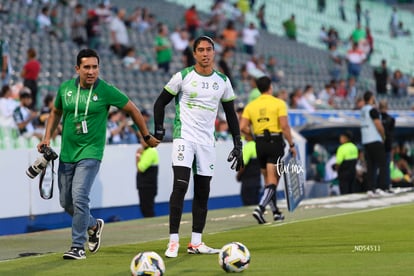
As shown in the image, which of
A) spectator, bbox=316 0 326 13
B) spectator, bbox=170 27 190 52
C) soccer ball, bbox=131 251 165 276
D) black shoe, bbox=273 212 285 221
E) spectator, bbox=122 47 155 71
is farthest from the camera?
spectator, bbox=316 0 326 13

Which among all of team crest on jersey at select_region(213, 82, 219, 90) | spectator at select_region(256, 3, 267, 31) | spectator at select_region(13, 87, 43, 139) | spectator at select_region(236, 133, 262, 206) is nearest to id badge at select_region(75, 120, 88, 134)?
team crest on jersey at select_region(213, 82, 219, 90)

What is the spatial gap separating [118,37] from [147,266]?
73.0ft

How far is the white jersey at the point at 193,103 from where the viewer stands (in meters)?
12.1

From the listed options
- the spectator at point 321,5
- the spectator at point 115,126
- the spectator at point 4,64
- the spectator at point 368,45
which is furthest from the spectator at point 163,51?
the spectator at point 321,5

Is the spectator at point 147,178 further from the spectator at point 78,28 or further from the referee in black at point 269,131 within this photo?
the spectator at point 78,28

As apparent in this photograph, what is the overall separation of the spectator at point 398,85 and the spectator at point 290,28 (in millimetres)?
4052

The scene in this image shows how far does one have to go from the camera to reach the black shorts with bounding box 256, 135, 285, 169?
16.6 metres

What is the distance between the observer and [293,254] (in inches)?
472

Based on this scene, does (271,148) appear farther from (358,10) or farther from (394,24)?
(394,24)

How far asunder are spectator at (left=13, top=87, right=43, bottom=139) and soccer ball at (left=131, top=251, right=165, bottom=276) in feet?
35.6

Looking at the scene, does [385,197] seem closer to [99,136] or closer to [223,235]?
[223,235]

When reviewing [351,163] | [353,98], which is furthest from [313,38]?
[351,163]

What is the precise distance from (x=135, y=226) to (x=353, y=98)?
21718 mm

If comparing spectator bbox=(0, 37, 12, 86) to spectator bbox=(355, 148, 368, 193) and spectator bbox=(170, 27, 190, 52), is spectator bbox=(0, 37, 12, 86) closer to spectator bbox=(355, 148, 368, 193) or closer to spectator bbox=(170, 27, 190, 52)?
spectator bbox=(355, 148, 368, 193)
